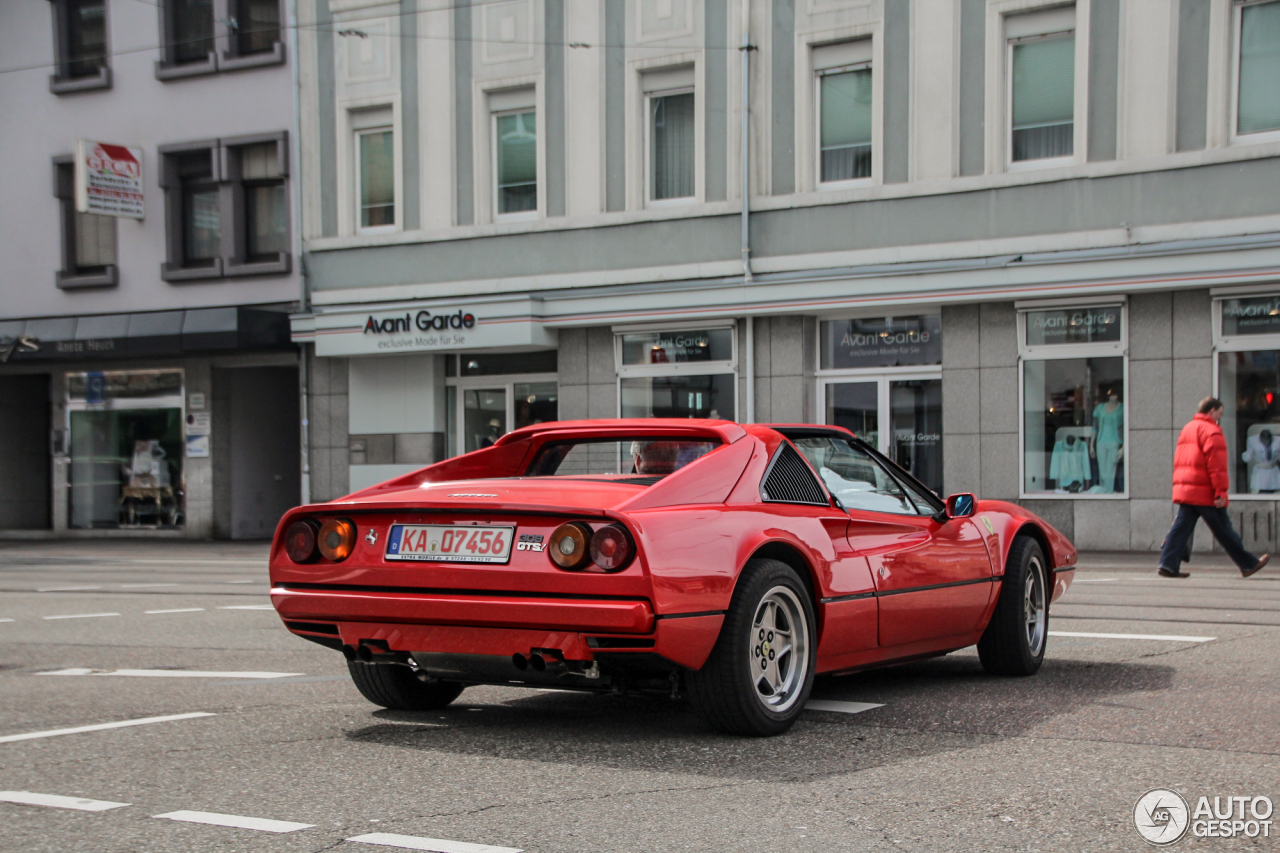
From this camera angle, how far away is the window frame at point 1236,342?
16844mm

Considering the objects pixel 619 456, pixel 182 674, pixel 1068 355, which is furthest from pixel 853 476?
pixel 1068 355

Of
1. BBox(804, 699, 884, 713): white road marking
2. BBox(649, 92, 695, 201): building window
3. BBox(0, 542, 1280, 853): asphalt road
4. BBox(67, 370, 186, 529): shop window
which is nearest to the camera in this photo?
BBox(0, 542, 1280, 853): asphalt road

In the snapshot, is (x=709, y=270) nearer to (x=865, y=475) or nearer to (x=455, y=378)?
(x=455, y=378)

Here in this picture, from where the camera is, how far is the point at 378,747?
5.50m

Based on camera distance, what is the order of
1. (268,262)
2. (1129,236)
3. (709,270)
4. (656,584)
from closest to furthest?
1. (656,584)
2. (1129,236)
3. (709,270)
4. (268,262)

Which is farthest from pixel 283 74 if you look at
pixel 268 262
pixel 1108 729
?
pixel 1108 729

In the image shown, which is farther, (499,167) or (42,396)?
(42,396)

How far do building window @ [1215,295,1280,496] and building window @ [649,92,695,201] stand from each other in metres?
7.48

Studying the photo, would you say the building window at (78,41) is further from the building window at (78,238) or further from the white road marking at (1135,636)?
the white road marking at (1135,636)

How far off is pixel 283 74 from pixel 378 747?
19862 millimetres

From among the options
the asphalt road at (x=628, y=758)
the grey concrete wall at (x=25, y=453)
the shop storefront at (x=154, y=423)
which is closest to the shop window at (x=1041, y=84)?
the asphalt road at (x=628, y=758)

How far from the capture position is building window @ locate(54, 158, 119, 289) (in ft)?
82.2

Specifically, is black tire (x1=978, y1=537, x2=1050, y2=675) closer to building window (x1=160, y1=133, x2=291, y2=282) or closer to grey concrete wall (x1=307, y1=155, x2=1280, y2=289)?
grey concrete wall (x1=307, y1=155, x2=1280, y2=289)

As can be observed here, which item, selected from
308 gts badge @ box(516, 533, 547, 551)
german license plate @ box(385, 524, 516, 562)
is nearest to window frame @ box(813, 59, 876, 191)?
german license plate @ box(385, 524, 516, 562)
